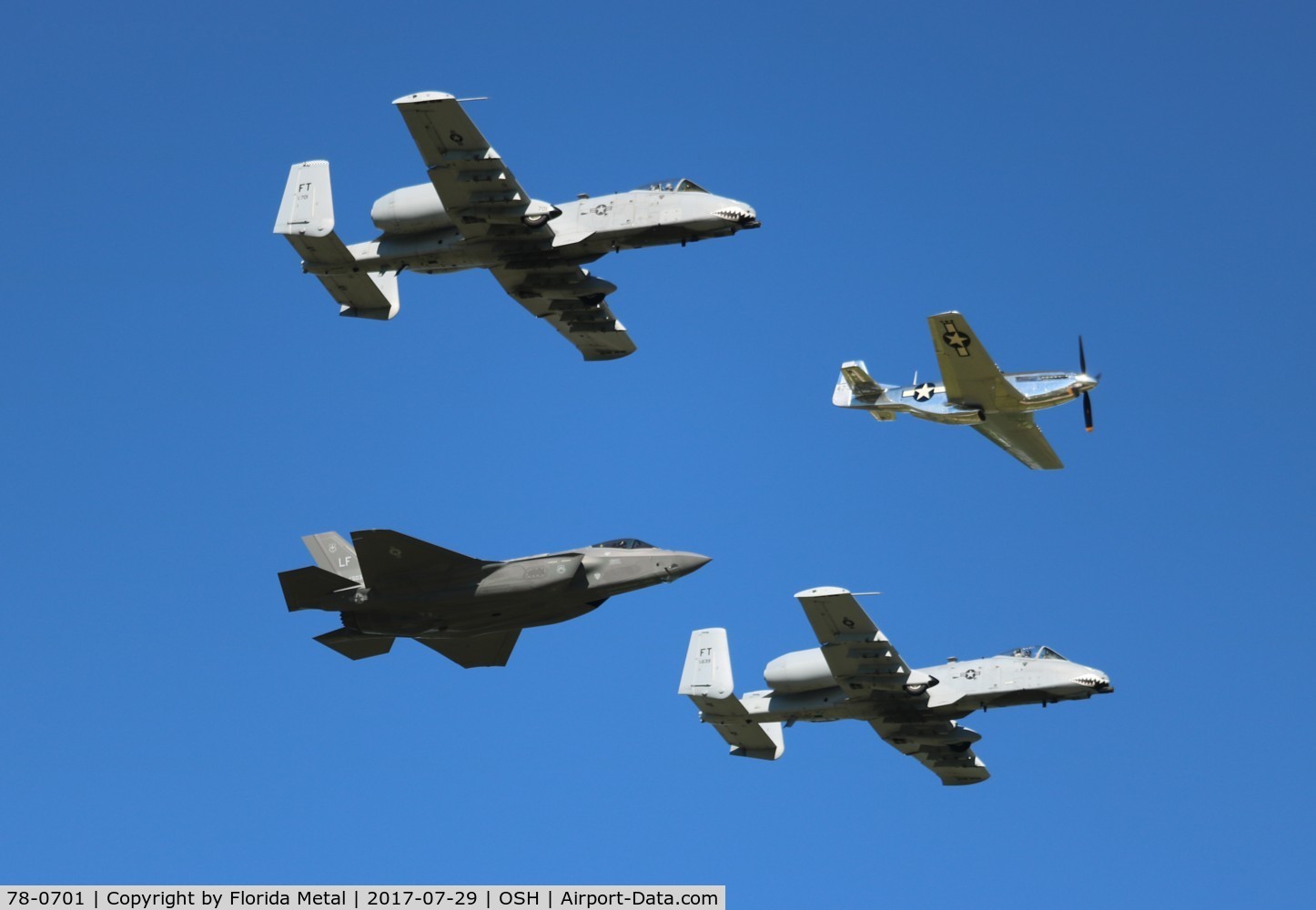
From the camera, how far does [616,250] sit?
68.8m

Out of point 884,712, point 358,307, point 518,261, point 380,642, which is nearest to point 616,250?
point 518,261

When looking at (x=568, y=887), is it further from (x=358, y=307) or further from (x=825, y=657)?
(x=358, y=307)

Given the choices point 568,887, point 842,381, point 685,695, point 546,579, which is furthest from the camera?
point 842,381

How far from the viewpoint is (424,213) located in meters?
68.4

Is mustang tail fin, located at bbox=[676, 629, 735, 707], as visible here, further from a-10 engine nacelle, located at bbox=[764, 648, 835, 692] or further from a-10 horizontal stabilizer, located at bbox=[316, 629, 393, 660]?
a-10 horizontal stabilizer, located at bbox=[316, 629, 393, 660]

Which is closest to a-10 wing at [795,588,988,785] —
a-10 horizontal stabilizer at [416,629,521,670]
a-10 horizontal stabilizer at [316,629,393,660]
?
a-10 horizontal stabilizer at [416,629,521,670]

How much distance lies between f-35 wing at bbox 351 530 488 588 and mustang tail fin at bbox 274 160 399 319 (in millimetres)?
11251

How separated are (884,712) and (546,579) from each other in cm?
1807

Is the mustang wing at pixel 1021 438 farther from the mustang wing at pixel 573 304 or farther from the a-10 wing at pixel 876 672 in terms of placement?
the mustang wing at pixel 573 304

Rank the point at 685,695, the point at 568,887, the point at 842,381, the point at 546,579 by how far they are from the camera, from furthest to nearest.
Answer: the point at 842,381, the point at 685,695, the point at 546,579, the point at 568,887

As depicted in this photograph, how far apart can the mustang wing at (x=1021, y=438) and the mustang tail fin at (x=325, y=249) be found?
26.3m

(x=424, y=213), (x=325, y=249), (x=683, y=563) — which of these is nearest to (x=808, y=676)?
(x=683, y=563)

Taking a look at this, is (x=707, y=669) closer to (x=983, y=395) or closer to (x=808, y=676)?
(x=808, y=676)

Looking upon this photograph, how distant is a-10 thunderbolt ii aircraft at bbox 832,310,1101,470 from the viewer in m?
79.2
